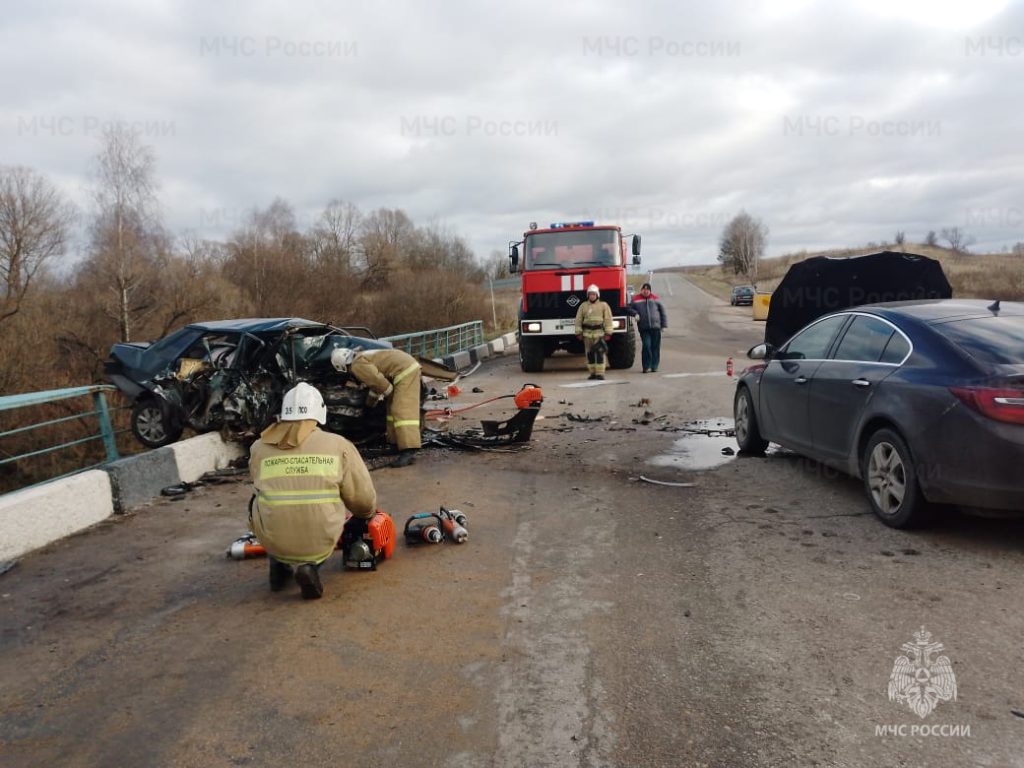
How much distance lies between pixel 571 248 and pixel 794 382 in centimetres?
1047

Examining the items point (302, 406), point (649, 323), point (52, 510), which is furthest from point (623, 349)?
point (302, 406)

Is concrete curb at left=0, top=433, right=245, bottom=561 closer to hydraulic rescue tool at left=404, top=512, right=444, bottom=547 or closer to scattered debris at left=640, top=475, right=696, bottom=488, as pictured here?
hydraulic rescue tool at left=404, top=512, right=444, bottom=547

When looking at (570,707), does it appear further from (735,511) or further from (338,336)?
(338,336)

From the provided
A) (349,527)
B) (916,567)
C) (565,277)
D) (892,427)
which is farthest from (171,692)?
(565,277)

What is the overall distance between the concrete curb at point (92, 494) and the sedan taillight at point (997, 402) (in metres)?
6.11

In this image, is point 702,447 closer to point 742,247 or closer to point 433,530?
point 433,530

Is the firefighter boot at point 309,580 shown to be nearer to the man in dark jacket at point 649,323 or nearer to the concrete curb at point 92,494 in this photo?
the concrete curb at point 92,494

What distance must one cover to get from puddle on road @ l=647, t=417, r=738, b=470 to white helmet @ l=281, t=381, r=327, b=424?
399 centimetres

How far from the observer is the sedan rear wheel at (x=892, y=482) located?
4742 millimetres

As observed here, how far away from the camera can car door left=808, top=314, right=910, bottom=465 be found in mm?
5250

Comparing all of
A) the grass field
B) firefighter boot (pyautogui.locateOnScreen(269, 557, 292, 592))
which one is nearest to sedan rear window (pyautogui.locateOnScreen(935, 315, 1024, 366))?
firefighter boot (pyautogui.locateOnScreen(269, 557, 292, 592))

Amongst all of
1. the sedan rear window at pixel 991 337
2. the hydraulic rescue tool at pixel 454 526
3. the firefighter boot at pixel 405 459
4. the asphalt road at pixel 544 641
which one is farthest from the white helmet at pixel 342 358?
the sedan rear window at pixel 991 337

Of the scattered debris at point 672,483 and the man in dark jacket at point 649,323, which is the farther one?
the man in dark jacket at point 649,323

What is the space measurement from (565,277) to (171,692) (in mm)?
13637
